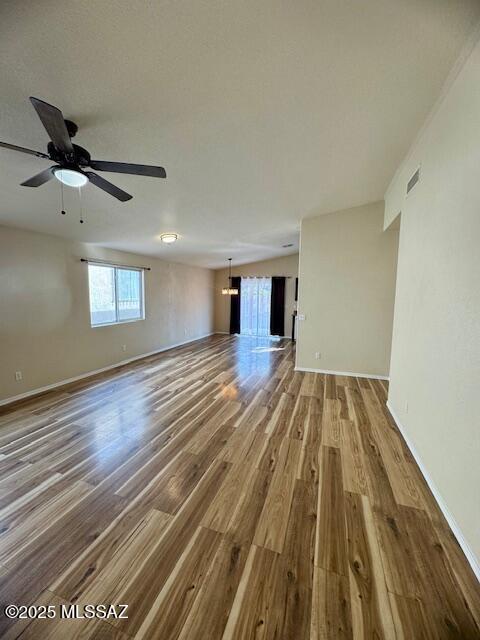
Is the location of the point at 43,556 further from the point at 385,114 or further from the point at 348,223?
the point at 348,223

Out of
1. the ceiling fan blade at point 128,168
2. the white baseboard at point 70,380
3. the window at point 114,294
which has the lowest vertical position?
the white baseboard at point 70,380

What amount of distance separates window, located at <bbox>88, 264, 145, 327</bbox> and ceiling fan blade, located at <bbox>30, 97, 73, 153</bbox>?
3.56 meters

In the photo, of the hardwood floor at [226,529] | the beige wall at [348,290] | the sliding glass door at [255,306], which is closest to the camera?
the hardwood floor at [226,529]

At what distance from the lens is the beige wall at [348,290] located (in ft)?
14.3

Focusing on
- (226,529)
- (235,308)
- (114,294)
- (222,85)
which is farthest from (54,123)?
(235,308)

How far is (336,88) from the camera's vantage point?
181cm

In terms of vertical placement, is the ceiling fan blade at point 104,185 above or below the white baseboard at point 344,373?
above

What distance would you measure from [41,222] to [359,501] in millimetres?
4619

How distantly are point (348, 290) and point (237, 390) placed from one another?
2.62 metres

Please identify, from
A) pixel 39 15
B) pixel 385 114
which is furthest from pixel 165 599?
pixel 385 114

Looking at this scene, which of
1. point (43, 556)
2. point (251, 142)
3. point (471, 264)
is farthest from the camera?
point (251, 142)

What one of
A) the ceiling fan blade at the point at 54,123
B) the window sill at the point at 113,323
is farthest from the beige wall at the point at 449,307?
the window sill at the point at 113,323

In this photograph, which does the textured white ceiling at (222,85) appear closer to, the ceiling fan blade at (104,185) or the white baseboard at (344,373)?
the ceiling fan blade at (104,185)

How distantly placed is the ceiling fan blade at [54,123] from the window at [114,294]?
3.56 m
